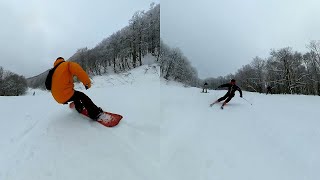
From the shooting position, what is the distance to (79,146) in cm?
349

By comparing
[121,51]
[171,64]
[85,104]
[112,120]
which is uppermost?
[121,51]

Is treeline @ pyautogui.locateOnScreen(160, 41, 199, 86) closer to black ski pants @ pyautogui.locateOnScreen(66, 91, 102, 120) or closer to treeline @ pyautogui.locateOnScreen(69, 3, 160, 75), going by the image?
treeline @ pyautogui.locateOnScreen(69, 3, 160, 75)

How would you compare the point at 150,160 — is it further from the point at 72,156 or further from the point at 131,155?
the point at 72,156

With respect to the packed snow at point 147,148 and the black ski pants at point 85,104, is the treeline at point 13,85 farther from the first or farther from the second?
the packed snow at point 147,148

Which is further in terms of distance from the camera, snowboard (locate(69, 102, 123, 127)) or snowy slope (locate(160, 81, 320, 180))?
snowboard (locate(69, 102, 123, 127))

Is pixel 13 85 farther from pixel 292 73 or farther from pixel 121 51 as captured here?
pixel 292 73

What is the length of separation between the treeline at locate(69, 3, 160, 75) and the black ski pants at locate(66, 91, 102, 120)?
618 cm

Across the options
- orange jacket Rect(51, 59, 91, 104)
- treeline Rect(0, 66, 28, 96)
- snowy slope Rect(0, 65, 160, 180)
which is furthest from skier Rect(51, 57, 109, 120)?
treeline Rect(0, 66, 28, 96)

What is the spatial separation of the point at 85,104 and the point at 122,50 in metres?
12.8

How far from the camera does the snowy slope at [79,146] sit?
2.97 m

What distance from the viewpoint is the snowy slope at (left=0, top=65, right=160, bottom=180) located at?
2969 millimetres

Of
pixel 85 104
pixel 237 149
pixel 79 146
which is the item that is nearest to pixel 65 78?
pixel 85 104

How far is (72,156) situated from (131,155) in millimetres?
733

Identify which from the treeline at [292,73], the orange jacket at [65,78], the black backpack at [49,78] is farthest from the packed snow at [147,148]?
the treeline at [292,73]
